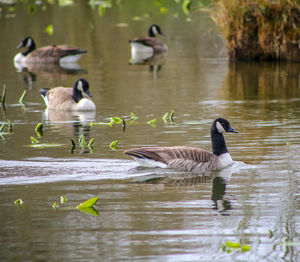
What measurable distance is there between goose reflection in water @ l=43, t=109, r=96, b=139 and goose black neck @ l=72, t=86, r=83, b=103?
39 cm

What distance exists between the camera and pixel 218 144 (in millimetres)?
12602

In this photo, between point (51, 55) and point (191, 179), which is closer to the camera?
point (191, 179)

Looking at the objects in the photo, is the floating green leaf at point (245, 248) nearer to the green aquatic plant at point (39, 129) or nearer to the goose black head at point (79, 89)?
the green aquatic plant at point (39, 129)

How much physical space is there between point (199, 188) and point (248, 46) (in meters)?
16.3

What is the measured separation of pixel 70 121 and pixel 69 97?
2.06 metres

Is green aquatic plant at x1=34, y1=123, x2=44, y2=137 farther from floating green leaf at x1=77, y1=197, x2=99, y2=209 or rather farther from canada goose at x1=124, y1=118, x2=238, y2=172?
floating green leaf at x1=77, y1=197, x2=99, y2=209

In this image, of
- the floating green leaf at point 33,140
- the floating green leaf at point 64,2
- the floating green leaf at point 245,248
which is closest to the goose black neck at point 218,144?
the floating green leaf at point 33,140

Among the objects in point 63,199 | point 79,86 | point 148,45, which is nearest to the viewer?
point 63,199

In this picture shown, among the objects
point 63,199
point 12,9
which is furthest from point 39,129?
point 12,9

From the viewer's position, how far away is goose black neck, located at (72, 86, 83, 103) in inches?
759

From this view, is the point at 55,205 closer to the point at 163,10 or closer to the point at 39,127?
the point at 39,127

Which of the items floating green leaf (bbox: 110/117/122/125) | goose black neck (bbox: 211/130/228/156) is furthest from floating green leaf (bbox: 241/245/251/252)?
floating green leaf (bbox: 110/117/122/125)

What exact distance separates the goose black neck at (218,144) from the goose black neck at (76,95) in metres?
7.22

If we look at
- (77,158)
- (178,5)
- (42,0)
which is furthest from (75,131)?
(42,0)
